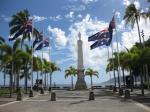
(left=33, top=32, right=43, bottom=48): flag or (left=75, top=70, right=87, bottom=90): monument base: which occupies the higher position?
(left=33, top=32, right=43, bottom=48): flag

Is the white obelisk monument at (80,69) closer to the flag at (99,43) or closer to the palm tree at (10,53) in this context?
the flag at (99,43)

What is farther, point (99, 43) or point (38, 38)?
point (38, 38)

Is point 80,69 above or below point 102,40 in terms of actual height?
below

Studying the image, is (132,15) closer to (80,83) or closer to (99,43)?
(99,43)

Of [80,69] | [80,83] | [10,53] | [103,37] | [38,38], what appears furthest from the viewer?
[80,83]

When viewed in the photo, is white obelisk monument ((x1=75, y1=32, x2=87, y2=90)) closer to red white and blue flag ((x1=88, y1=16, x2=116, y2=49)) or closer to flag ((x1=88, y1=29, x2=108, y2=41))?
red white and blue flag ((x1=88, y1=16, x2=116, y2=49))

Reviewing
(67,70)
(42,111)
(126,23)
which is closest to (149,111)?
(42,111)

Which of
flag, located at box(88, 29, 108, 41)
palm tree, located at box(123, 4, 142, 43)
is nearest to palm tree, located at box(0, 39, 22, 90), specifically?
flag, located at box(88, 29, 108, 41)

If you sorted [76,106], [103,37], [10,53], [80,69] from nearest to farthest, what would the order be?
[76,106] → [10,53] → [103,37] → [80,69]

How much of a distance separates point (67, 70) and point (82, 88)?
44.1m

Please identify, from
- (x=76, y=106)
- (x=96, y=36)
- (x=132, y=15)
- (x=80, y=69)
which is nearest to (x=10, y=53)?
(x=96, y=36)

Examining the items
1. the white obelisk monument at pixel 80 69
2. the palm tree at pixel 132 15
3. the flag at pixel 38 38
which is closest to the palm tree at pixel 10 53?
the flag at pixel 38 38

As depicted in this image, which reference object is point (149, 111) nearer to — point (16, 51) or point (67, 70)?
point (16, 51)

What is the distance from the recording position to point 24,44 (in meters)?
66.6
